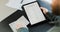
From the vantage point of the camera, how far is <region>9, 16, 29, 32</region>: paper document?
43.1 inches

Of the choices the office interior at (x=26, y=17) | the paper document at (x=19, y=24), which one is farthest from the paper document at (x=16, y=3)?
the paper document at (x=19, y=24)

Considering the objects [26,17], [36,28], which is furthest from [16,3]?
[36,28]

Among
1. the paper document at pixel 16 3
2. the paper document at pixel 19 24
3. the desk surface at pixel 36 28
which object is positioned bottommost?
the desk surface at pixel 36 28

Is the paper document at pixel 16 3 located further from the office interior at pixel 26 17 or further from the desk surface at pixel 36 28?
the desk surface at pixel 36 28

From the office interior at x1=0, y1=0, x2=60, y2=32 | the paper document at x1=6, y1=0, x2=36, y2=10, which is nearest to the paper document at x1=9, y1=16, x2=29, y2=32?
the office interior at x1=0, y1=0, x2=60, y2=32

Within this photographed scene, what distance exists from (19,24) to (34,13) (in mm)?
206

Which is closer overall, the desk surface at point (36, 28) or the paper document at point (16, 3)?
the desk surface at point (36, 28)

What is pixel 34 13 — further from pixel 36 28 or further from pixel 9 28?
pixel 9 28

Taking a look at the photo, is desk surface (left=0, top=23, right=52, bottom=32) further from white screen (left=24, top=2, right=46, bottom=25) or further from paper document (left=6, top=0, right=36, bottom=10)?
paper document (left=6, top=0, right=36, bottom=10)

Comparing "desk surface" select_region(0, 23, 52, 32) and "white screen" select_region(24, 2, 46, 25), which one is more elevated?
"white screen" select_region(24, 2, 46, 25)

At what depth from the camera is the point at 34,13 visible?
3.97 feet

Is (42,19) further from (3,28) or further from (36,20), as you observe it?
(3,28)

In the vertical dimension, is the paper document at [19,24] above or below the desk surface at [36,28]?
above

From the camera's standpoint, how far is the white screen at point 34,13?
1186 millimetres
